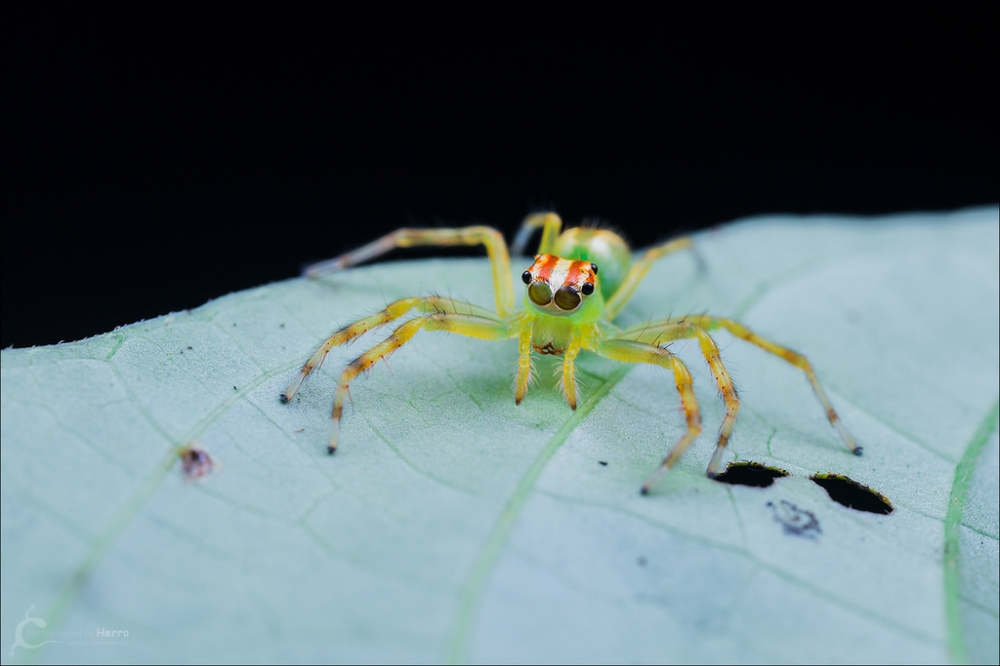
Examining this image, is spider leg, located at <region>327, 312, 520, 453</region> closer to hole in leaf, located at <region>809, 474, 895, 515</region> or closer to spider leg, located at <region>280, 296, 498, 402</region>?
spider leg, located at <region>280, 296, 498, 402</region>

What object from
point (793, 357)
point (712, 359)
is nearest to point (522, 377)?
point (712, 359)

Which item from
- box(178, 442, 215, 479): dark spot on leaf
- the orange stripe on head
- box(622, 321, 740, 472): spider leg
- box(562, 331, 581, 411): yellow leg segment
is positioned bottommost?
box(178, 442, 215, 479): dark spot on leaf

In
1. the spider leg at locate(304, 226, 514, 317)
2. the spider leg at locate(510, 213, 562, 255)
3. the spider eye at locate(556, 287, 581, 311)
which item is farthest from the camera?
the spider leg at locate(510, 213, 562, 255)

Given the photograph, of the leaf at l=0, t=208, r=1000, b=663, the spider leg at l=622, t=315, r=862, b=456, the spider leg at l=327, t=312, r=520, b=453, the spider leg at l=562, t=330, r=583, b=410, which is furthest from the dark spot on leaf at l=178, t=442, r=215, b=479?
the spider leg at l=622, t=315, r=862, b=456

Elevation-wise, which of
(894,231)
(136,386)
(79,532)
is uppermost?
(894,231)

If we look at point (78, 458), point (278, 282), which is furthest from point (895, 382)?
point (78, 458)

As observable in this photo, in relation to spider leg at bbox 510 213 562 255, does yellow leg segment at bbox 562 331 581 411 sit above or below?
below

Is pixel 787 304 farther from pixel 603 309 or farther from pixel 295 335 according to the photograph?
pixel 295 335
